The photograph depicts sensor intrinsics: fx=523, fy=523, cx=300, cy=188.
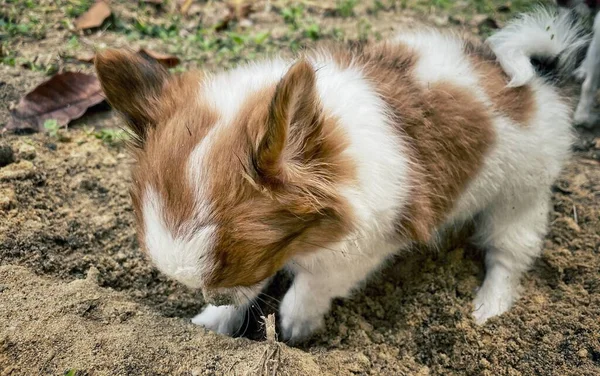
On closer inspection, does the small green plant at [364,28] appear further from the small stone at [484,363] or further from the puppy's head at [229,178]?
the small stone at [484,363]

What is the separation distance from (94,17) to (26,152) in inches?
79.6

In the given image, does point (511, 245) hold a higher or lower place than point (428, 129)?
lower

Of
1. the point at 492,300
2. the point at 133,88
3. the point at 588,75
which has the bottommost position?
the point at 492,300

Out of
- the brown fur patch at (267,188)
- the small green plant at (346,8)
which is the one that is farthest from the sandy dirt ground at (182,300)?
the small green plant at (346,8)

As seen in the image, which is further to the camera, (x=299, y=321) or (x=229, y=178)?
(x=299, y=321)

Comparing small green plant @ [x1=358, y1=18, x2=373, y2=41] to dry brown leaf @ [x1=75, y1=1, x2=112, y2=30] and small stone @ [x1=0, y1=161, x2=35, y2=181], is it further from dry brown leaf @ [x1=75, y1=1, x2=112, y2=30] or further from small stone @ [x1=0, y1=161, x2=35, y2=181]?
small stone @ [x1=0, y1=161, x2=35, y2=181]

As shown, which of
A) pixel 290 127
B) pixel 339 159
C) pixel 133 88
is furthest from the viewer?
pixel 133 88

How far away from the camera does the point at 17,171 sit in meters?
2.94

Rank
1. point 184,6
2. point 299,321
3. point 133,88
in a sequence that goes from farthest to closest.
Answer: point 184,6
point 299,321
point 133,88

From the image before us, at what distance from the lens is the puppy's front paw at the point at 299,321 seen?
280 centimetres

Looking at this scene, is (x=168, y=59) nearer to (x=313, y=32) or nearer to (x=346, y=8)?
(x=313, y=32)

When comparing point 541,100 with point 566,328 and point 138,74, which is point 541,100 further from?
point 138,74

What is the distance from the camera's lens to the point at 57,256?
270 centimetres

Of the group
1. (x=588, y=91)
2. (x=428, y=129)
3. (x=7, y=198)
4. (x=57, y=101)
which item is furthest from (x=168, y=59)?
(x=588, y=91)
